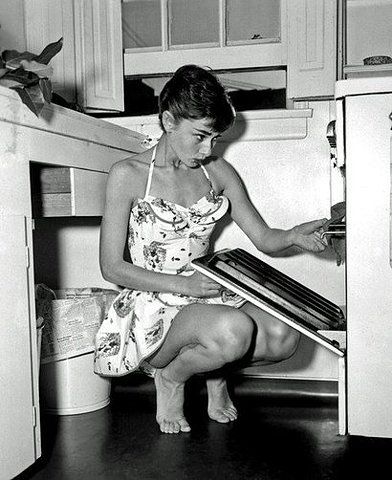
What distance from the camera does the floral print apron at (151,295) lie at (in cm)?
179

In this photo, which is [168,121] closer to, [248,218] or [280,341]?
[248,218]

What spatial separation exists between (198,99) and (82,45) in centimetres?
75

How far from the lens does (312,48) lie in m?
2.19

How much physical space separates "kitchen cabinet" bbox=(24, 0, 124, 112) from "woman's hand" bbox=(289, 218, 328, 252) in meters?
0.84

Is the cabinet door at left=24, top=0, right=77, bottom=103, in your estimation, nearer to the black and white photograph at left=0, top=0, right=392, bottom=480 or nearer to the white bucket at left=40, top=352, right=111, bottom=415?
the black and white photograph at left=0, top=0, right=392, bottom=480

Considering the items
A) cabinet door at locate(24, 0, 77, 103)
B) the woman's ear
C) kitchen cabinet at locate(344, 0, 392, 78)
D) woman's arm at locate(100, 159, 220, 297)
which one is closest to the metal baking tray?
woman's arm at locate(100, 159, 220, 297)

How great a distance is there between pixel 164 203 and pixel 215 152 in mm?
476

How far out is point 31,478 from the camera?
1469mm

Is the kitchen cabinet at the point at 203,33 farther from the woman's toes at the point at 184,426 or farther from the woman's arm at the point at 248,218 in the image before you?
the woman's toes at the point at 184,426

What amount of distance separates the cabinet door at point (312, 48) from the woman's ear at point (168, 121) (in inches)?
23.2

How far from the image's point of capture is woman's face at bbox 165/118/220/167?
5.71 ft

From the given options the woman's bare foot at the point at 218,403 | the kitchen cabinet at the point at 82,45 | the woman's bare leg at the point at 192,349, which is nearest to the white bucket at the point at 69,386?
the woman's bare leg at the point at 192,349

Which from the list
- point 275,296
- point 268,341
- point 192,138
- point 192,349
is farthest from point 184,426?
point 192,138

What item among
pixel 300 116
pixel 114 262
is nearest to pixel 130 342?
pixel 114 262
